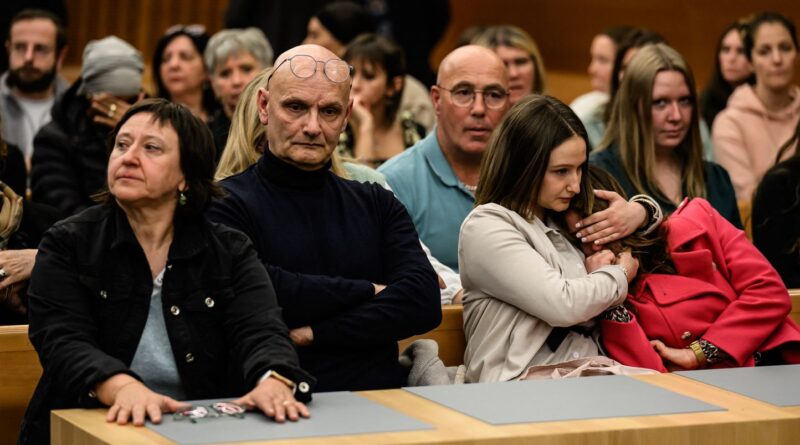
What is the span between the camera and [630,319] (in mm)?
3768

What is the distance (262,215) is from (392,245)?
348 millimetres

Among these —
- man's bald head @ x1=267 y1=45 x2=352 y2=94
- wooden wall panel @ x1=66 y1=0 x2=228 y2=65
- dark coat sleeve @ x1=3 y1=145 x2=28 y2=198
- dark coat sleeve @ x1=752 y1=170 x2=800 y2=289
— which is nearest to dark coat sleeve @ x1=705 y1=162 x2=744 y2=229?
dark coat sleeve @ x1=752 y1=170 x2=800 y2=289

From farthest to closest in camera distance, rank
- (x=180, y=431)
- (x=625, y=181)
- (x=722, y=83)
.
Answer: (x=722, y=83)
(x=625, y=181)
(x=180, y=431)

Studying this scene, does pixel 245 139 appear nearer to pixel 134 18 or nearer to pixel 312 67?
pixel 312 67

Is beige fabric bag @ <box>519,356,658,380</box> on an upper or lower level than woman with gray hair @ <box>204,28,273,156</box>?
lower

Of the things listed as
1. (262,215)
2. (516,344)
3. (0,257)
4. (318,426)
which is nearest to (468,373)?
(516,344)

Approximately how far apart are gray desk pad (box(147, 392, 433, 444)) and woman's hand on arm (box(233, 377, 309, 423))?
19 millimetres

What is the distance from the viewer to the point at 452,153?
477 cm

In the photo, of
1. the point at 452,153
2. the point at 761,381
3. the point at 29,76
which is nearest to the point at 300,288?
the point at 761,381

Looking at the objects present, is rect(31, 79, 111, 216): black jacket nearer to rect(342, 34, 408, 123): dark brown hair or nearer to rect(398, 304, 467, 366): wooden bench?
rect(342, 34, 408, 123): dark brown hair

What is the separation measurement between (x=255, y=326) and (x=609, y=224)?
1196mm

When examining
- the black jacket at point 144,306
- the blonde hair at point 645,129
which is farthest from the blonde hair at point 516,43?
the black jacket at point 144,306

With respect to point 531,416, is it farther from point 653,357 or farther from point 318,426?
point 653,357

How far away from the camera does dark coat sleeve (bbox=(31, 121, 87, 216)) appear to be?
5.25m
